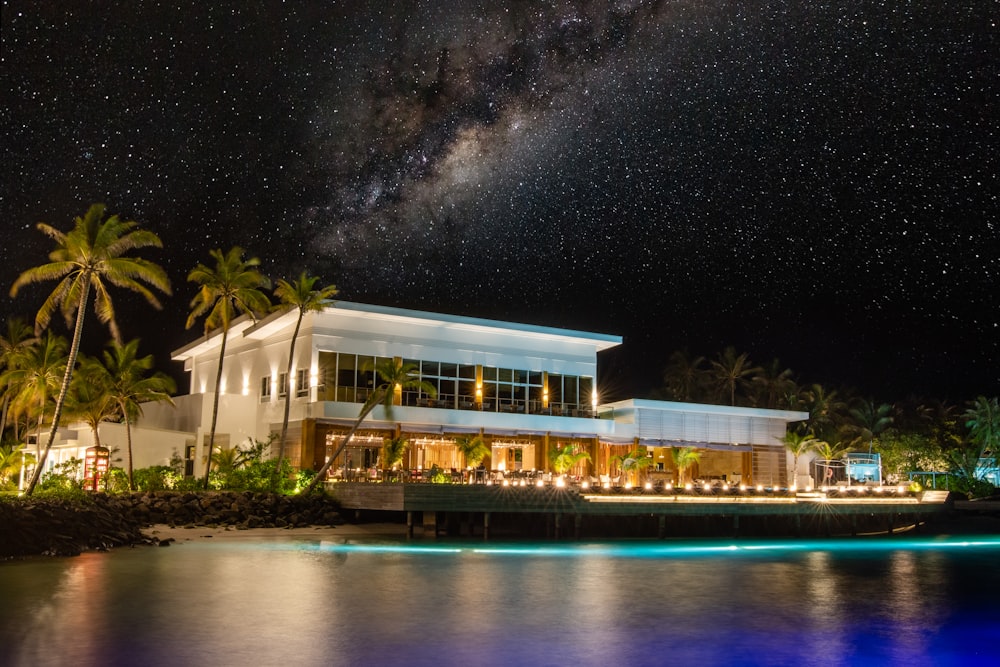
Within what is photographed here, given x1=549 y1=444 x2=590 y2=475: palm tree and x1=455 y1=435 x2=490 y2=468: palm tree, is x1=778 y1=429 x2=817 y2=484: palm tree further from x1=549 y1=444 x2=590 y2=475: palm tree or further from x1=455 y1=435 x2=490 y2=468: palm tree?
x1=455 y1=435 x2=490 y2=468: palm tree

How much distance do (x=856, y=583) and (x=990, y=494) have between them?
45.4 meters

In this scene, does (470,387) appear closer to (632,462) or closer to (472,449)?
(472,449)

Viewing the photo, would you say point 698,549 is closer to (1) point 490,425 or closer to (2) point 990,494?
(1) point 490,425

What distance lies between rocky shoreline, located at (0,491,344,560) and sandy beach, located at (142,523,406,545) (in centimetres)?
49

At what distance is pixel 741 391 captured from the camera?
83500mm

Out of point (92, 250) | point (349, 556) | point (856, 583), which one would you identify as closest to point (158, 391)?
point (92, 250)

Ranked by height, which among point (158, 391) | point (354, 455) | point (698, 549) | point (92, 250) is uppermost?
point (92, 250)

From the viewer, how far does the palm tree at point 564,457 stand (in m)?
45.1

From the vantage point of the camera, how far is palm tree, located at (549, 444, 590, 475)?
4512 centimetres

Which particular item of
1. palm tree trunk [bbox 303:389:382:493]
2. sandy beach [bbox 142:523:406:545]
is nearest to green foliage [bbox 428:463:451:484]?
sandy beach [bbox 142:523:406:545]

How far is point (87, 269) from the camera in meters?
32.5

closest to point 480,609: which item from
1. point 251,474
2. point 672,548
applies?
point 672,548

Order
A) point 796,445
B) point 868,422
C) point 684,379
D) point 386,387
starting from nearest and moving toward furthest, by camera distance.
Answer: point 386,387, point 796,445, point 868,422, point 684,379

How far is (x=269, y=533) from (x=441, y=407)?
13.3 meters
